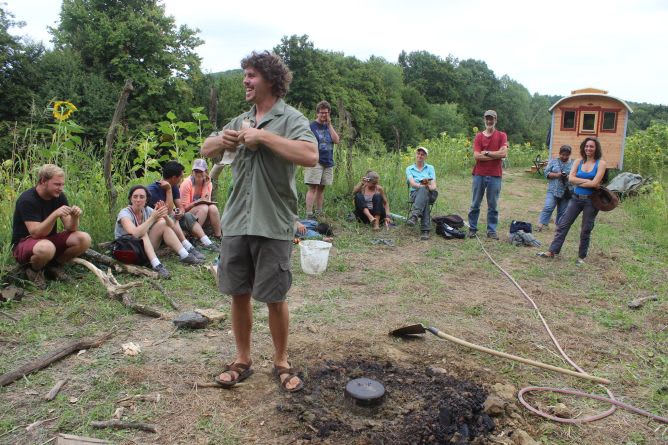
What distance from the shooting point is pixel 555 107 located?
14.0 meters

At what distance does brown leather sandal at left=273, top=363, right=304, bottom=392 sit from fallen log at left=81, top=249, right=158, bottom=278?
2385mm

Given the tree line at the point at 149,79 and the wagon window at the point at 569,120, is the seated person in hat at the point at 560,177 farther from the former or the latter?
the wagon window at the point at 569,120

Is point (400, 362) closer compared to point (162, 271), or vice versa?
point (400, 362)

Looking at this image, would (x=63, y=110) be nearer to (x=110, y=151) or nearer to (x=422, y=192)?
(x=110, y=151)

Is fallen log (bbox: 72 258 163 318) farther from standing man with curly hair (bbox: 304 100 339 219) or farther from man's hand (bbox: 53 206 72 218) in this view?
standing man with curly hair (bbox: 304 100 339 219)

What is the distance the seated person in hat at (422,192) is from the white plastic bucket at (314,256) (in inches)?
96.1

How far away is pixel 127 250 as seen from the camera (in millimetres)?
4879

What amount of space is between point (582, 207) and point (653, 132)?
11.2 m

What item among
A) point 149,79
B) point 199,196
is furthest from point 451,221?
point 149,79

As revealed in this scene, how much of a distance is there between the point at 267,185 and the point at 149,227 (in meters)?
2.93

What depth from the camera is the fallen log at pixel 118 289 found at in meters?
3.93

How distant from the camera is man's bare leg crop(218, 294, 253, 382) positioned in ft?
9.30

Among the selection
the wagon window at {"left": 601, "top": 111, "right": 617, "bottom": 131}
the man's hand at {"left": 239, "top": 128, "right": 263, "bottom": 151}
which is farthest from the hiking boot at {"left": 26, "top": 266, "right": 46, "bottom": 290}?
the wagon window at {"left": 601, "top": 111, "right": 617, "bottom": 131}

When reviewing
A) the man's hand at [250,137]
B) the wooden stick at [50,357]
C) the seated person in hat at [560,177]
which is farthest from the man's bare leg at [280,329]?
the seated person in hat at [560,177]
